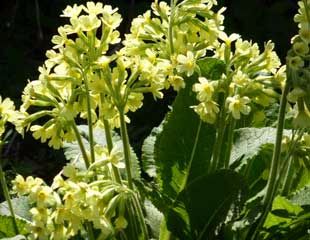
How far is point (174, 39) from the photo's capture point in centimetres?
148

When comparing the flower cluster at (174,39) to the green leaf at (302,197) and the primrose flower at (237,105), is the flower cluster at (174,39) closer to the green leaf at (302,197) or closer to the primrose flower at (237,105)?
the primrose flower at (237,105)

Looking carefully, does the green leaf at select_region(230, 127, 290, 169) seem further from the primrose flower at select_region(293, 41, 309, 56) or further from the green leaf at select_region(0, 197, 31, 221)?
the green leaf at select_region(0, 197, 31, 221)

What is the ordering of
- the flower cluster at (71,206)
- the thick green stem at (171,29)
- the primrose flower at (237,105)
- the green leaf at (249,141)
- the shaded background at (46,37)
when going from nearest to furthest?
the flower cluster at (71,206), the primrose flower at (237,105), the thick green stem at (171,29), the green leaf at (249,141), the shaded background at (46,37)

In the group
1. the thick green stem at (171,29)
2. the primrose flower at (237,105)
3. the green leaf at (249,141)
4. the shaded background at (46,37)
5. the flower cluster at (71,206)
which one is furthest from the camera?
the shaded background at (46,37)

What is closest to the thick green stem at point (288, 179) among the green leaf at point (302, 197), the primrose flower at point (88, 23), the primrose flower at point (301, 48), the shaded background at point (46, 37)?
the green leaf at point (302, 197)

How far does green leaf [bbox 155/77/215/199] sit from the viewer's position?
161 centimetres

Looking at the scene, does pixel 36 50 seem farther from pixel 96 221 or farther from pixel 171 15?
pixel 96 221

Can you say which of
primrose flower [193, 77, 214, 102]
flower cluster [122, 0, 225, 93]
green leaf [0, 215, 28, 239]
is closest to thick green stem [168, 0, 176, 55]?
flower cluster [122, 0, 225, 93]

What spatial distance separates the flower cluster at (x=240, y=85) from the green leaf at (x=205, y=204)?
0.10m

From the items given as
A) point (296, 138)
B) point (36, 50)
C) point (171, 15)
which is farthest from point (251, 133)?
point (36, 50)

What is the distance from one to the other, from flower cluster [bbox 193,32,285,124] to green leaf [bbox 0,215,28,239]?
0.38 meters

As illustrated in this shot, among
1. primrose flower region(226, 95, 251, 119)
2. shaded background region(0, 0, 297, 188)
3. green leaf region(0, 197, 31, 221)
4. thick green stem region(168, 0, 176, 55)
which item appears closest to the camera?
primrose flower region(226, 95, 251, 119)

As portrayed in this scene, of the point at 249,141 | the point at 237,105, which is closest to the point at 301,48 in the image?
the point at 237,105

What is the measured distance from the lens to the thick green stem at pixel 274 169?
129 centimetres
